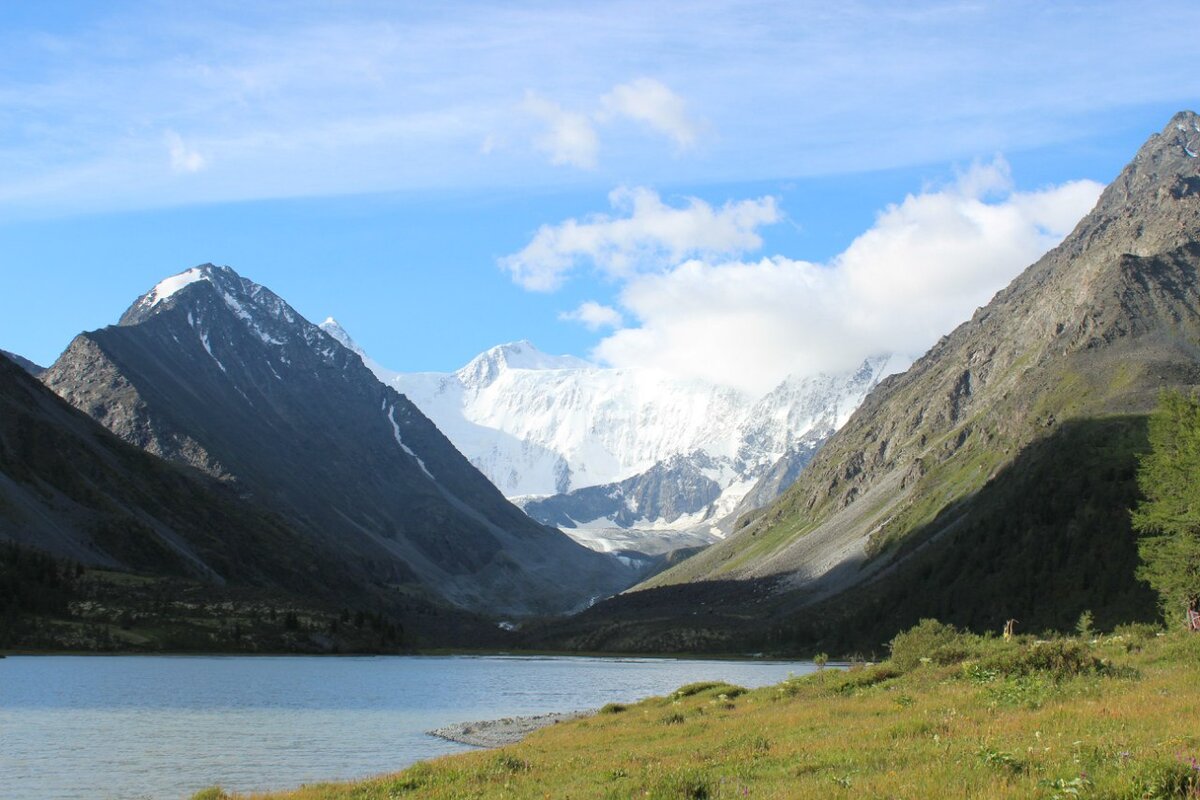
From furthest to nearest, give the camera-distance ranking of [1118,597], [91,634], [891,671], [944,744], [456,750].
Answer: [91,634] < [1118,597] < [456,750] < [891,671] < [944,744]

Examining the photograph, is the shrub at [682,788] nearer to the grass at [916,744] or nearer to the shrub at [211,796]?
the grass at [916,744]

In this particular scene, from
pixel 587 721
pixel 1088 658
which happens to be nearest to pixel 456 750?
pixel 587 721

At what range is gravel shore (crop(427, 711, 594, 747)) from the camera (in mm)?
74062

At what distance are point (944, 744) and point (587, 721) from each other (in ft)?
145

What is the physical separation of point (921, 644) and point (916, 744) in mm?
47855

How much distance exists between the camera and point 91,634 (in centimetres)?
18538

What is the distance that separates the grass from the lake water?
648 inches

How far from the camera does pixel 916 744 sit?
28.9 metres

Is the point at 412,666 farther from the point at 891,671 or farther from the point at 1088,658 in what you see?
the point at 1088,658

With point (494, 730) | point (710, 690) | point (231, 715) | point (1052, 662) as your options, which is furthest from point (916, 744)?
point (231, 715)

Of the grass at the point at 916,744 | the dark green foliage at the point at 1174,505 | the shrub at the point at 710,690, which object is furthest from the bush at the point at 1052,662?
the dark green foliage at the point at 1174,505

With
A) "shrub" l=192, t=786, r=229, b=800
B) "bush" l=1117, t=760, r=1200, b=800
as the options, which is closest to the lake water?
"shrub" l=192, t=786, r=229, b=800

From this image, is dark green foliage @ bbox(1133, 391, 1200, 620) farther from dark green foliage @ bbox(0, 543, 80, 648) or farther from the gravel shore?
dark green foliage @ bbox(0, 543, 80, 648)

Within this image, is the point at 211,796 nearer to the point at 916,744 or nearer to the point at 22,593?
the point at 916,744
